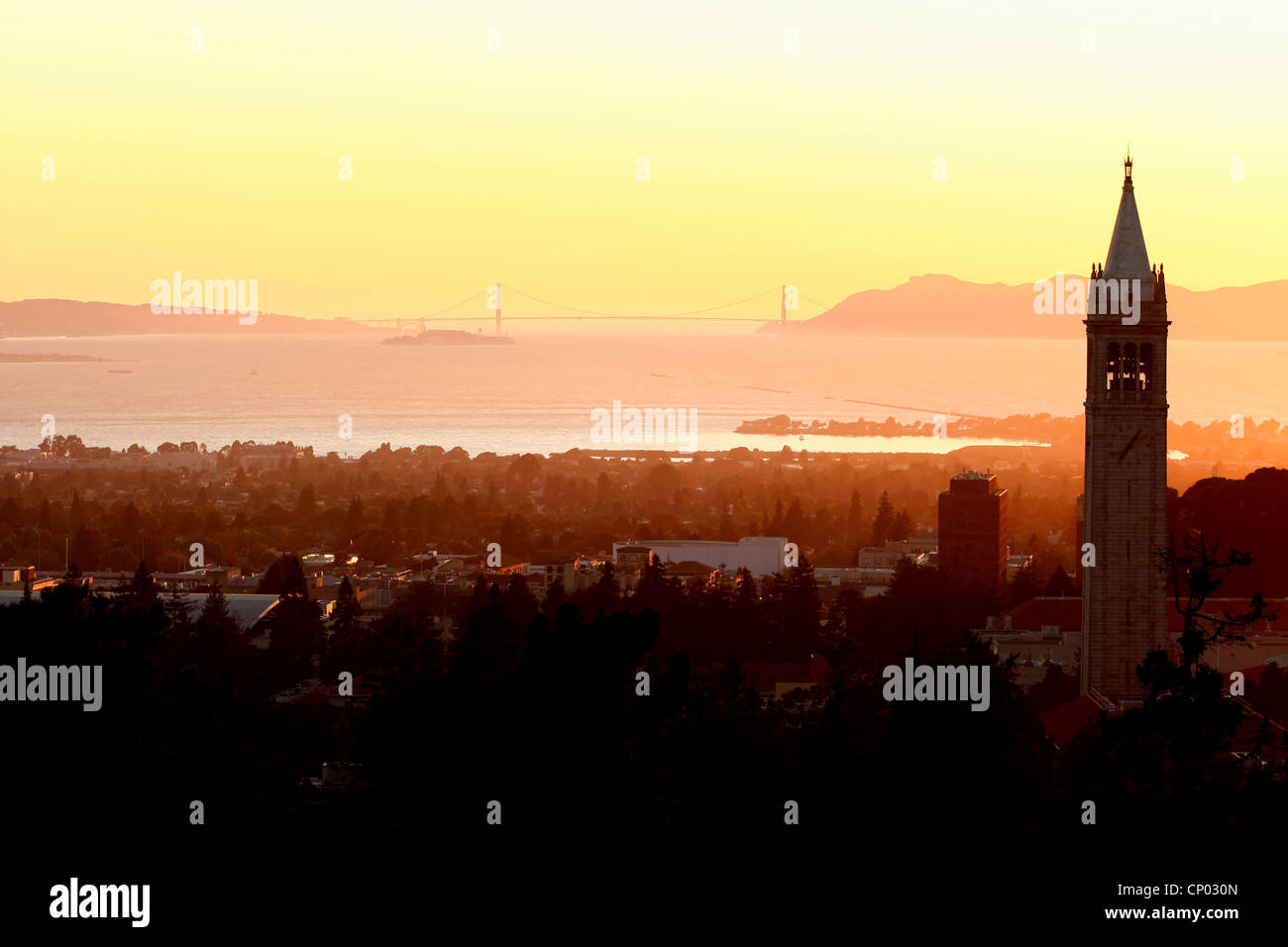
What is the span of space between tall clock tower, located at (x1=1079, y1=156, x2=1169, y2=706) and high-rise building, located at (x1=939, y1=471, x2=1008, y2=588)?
25.2 metres

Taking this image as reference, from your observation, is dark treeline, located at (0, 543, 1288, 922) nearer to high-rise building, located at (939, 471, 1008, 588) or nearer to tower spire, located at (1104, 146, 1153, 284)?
tower spire, located at (1104, 146, 1153, 284)

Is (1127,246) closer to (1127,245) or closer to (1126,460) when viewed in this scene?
(1127,245)

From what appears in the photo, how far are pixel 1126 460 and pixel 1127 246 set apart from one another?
12.9 feet

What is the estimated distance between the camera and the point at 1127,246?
117ft

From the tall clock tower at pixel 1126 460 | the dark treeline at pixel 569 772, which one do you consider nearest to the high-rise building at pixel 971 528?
the tall clock tower at pixel 1126 460

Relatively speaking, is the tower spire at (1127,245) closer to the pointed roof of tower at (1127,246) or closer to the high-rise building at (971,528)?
the pointed roof of tower at (1127,246)

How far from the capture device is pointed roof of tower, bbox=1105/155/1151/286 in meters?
35.5

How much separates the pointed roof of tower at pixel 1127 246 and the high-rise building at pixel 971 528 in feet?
86.3

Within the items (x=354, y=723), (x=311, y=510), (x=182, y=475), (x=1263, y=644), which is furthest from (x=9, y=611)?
(x=182, y=475)

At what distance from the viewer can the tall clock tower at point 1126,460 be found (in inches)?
1407

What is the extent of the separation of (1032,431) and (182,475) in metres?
72.7

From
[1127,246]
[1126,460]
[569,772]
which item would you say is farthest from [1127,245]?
[569,772]

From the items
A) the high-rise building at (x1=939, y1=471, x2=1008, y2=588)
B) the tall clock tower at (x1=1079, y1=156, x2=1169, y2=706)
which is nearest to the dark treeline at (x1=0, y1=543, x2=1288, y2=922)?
the tall clock tower at (x1=1079, y1=156, x2=1169, y2=706)
